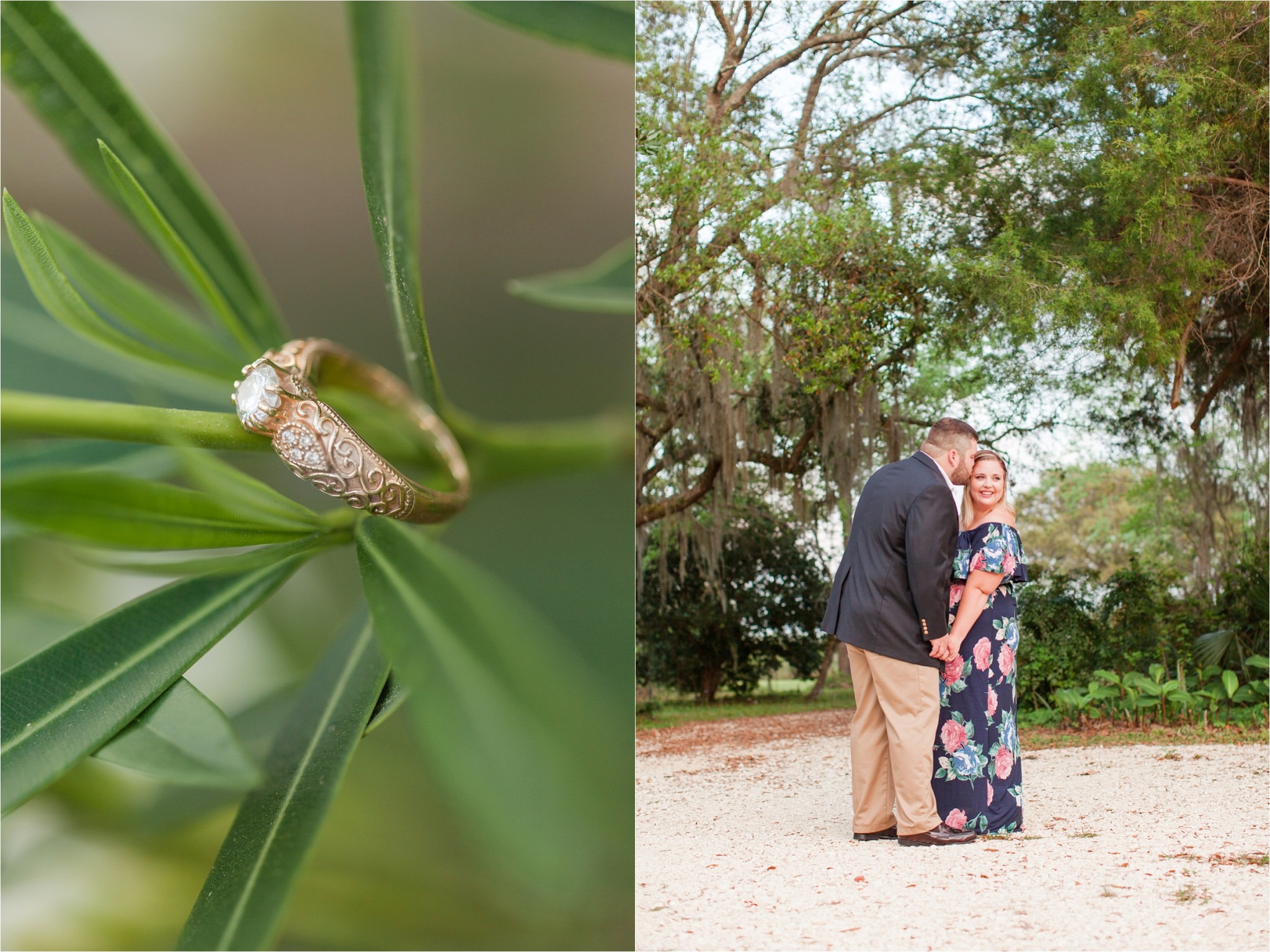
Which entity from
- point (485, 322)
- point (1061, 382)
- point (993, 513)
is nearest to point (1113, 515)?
point (1061, 382)

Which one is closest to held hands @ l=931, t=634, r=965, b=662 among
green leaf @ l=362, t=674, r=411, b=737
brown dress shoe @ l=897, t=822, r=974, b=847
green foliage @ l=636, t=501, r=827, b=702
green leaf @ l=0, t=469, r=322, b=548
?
brown dress shoe @ l=897, t=822, r=974, b=847

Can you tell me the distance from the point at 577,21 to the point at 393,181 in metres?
0.30

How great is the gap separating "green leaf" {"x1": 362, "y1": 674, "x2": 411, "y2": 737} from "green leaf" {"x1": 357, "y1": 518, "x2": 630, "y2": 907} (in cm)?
3

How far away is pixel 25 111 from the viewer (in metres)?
1.06

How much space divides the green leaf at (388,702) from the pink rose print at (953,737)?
91.0 inches

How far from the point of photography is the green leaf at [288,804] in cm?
95

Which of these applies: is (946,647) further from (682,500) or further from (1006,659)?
(682,500)

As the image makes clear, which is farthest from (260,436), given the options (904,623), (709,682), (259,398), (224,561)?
(709,682)

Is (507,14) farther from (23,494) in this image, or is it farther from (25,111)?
(23,494)

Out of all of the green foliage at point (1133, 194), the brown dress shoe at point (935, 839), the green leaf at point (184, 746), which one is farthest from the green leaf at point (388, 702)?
the green foliage at point (1133, 194)

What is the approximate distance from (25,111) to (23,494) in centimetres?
46

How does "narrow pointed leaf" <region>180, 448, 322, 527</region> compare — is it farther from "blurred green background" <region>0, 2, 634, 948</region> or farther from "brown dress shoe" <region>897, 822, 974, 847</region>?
"brown dress shoe" <region>897, 822, 974, 847</region>

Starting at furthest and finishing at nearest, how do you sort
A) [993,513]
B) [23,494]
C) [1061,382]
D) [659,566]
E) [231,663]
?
[659,566] < [1061,382] < [993,513] < [231,663] < [23,494]

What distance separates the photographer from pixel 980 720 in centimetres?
285
